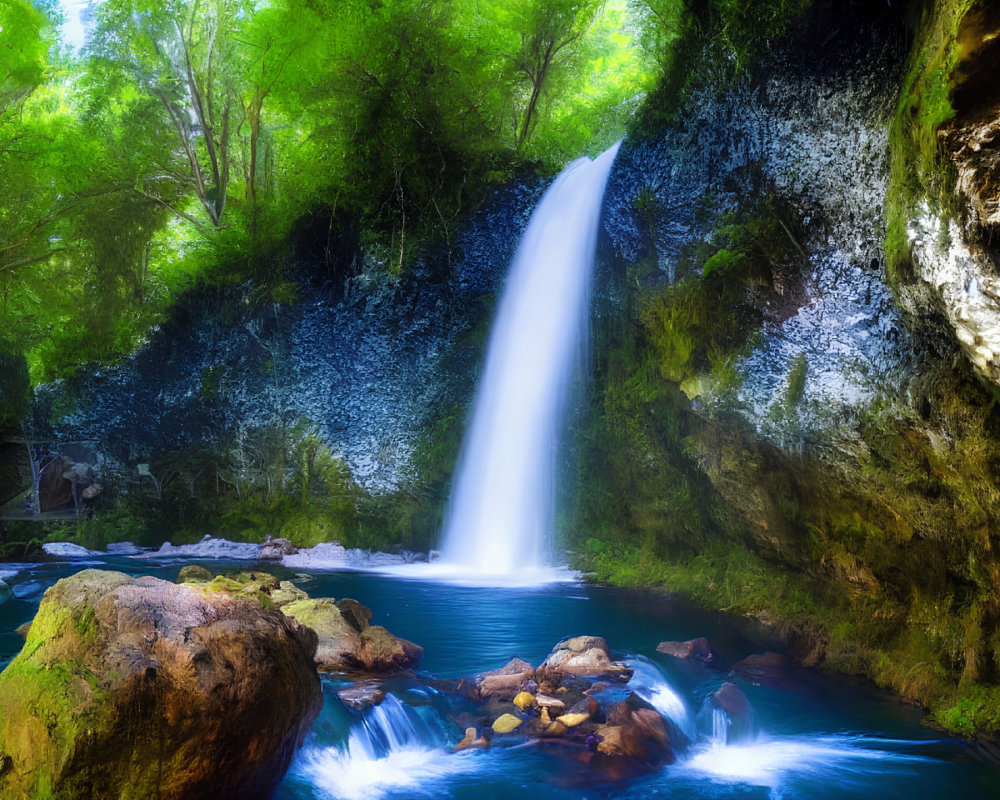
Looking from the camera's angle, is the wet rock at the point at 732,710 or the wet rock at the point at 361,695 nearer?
the wet rock at the point at 361,695

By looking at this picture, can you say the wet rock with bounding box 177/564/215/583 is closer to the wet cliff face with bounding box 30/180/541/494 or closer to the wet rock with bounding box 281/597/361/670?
the wet rock with bounding box 281/597/361/670

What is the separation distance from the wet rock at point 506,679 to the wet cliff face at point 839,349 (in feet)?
10.0

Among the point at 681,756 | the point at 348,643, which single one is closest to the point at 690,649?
the point at 681,756

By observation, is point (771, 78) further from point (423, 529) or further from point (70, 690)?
point (423, 529)

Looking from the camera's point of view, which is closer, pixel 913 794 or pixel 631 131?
pixel 913 794

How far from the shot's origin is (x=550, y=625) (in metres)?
8.00

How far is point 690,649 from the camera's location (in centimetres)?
694

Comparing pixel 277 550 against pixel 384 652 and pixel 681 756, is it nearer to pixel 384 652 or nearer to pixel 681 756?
pixel 384 652

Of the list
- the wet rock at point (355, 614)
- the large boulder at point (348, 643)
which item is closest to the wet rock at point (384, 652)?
the large boulder at point (348, 643)

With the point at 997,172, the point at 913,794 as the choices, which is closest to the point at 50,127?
the point at 997,172

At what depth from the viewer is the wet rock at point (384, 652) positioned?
6199 millimetres

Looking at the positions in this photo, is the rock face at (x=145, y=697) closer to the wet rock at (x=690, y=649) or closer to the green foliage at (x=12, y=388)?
the wet rock at (x=690, y=649)

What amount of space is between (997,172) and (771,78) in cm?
365

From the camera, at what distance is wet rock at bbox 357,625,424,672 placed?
6199 mm
